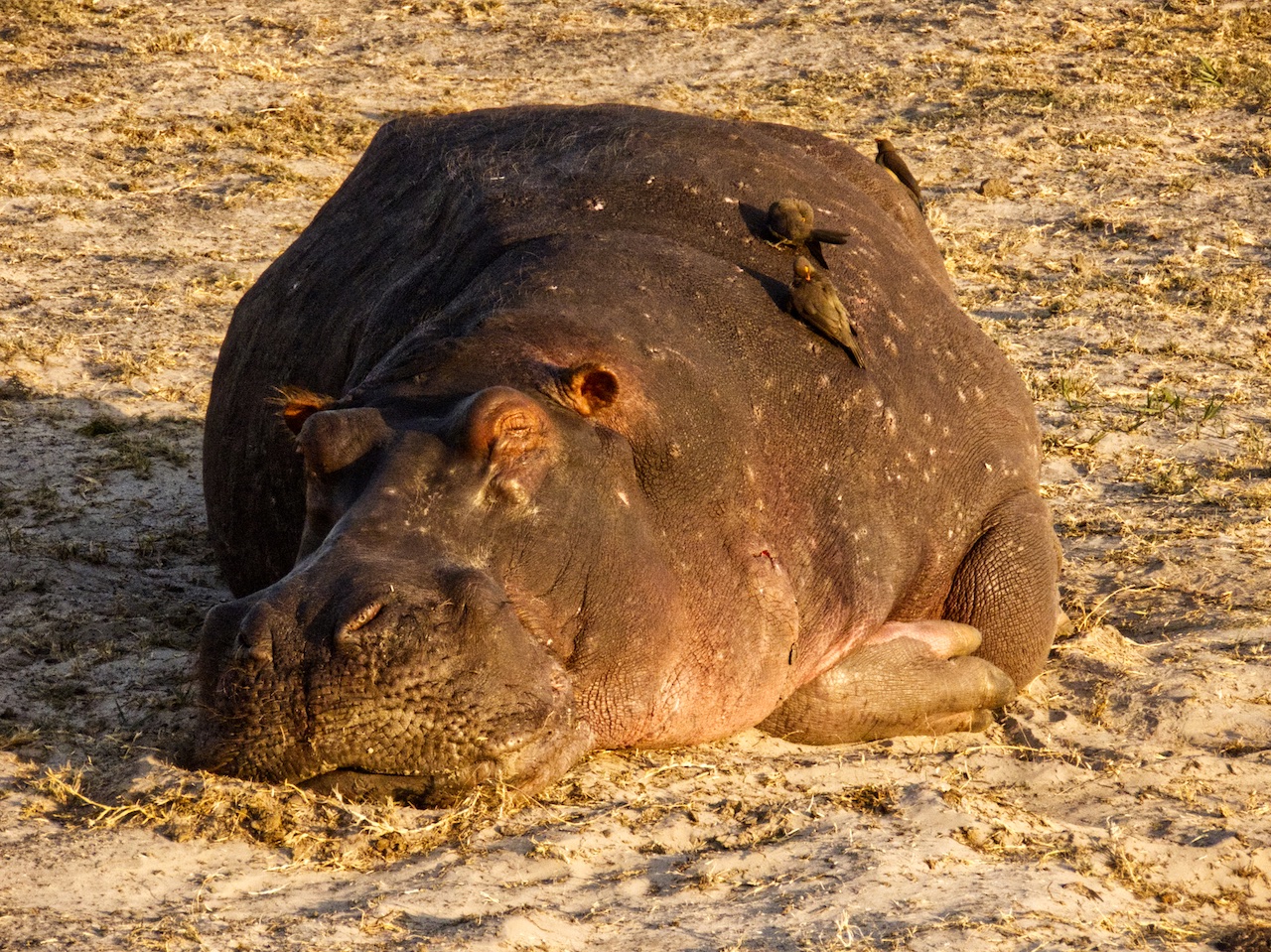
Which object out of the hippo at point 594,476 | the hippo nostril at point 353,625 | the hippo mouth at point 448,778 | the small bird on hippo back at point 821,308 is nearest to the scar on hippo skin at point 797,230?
the hippo at point 594,476

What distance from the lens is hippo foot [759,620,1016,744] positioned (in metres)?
4.91

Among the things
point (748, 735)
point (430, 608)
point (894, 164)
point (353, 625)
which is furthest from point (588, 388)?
point (894, 164)

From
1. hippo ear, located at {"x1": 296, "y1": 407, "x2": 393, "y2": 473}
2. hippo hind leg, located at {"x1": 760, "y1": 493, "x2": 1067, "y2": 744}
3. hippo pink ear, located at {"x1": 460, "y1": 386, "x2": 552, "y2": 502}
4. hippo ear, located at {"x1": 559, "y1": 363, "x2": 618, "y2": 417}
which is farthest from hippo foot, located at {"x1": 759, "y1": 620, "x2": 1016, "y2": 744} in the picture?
hippo ear, located at {"x1": 296, "y1": 407, "x2": 393, "y2": 473}

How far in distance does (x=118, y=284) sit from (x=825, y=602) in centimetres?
621

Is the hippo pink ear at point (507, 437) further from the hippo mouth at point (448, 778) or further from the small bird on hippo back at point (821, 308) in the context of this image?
the small bird on hippo back at point (821, 308)

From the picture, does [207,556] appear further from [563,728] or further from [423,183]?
[563,728]

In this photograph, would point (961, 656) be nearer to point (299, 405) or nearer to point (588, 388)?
point (588, 388)

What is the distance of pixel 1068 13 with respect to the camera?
13508 mm

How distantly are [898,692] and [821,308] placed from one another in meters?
1.14

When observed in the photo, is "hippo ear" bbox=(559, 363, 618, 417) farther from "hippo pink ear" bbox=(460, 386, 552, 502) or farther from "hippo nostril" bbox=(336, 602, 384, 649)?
"hippo nostril" bbox=(336, 602, 384, 649)

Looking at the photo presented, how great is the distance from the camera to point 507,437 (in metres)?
4.01

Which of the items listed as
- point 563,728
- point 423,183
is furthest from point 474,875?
point 423,183

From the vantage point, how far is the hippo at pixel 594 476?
3824 mm

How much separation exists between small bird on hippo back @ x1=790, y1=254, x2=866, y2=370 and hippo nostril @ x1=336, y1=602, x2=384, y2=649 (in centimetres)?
183
